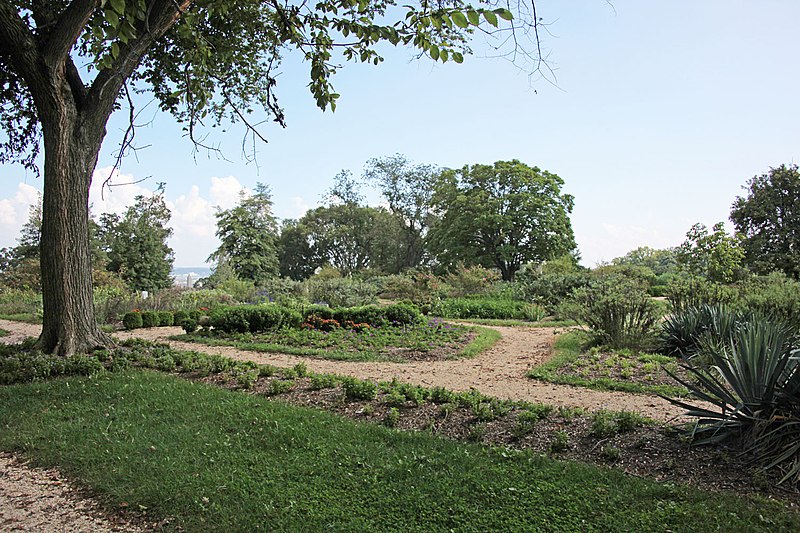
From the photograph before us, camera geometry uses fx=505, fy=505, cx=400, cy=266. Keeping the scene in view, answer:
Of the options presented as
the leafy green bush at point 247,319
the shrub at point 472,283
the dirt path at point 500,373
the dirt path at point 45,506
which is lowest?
the dirt path at point 45,506

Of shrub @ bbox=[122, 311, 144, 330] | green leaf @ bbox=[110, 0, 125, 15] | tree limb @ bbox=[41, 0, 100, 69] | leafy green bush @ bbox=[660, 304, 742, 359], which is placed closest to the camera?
green leaf @ bbox=[110, 0, 125, 15]

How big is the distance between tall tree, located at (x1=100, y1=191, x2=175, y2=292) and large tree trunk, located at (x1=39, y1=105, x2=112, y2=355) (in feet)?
62.7

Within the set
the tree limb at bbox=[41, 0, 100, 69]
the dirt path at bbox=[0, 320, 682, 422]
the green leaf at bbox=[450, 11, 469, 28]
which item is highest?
the tree limb at bbox=[41, 0, 100, 69]

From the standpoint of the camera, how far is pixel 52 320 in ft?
22.7

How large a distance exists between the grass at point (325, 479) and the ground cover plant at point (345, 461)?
0.01 metres

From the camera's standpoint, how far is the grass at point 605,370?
20.1 feet

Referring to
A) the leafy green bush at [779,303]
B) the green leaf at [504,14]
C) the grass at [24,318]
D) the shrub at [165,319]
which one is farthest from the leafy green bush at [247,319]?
the green leaf at [504,14]

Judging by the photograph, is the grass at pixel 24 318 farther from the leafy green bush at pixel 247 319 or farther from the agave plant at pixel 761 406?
the agave plant at pixel 761 406

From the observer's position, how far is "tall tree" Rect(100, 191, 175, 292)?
25.4m

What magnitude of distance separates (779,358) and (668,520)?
6.24 ft

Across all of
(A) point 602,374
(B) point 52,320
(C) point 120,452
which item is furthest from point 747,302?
(B) point 52,320

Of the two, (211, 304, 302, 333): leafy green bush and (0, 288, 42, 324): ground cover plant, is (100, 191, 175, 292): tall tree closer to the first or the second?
(0, 288, 42, 324): ground cover plant

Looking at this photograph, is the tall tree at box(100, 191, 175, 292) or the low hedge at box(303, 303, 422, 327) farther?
the tall tree at box(100, 191, 175, 292)

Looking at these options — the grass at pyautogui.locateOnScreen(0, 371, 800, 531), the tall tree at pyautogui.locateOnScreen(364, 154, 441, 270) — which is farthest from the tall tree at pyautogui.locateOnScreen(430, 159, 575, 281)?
the grass at pyautogui.locateOnScreen(0, 371, 800, 531)
